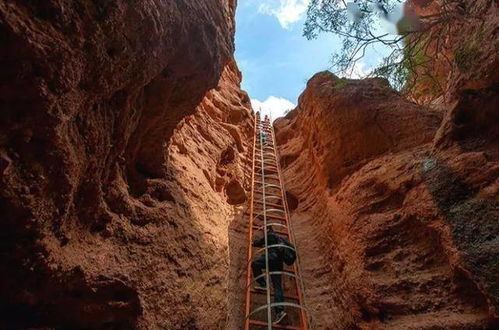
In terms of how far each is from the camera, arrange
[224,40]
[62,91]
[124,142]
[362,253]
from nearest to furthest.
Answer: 1. [62,91]
2. [124,142]
3. [224,40]
4. [362,253]

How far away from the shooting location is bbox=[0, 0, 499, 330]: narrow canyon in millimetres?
2047

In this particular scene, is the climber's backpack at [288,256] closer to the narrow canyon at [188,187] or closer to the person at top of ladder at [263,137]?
the narrow canyon at [188,187]

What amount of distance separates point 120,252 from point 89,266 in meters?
0.35

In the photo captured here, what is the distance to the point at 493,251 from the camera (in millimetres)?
3188

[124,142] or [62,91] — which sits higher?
[124,142]

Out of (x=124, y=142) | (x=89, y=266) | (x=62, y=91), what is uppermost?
(x=124, y=142)

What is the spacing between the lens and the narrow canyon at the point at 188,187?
2047 millimetres

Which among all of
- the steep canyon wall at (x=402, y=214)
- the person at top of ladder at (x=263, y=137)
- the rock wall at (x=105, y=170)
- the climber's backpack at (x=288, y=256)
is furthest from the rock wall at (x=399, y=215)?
the person at top of ladder at (x=263, y=137)

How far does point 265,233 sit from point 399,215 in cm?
179

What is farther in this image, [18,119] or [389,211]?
[389,211]

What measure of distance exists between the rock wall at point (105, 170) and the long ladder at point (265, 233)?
17.3 inches

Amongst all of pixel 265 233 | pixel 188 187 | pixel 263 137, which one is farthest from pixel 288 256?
pixel 263 137

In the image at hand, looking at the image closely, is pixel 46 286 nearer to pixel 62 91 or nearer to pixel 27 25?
pixel 62 91

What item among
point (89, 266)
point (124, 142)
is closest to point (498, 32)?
point (124, 142)
